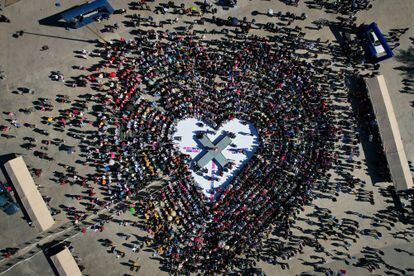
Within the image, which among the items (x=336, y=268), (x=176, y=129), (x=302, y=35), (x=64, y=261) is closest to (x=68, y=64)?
(x=176, y=129)

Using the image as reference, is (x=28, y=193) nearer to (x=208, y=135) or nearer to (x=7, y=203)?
(x=7, y=203)

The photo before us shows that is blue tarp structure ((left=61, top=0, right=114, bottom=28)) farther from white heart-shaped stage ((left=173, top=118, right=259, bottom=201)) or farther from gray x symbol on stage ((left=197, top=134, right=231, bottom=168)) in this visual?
gray x symbol on stage ((left=197, top=134, right=231, bottom=168))

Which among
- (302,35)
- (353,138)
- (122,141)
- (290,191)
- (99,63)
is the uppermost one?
(99,63)

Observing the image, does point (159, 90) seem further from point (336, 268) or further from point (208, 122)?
point (336, 268)

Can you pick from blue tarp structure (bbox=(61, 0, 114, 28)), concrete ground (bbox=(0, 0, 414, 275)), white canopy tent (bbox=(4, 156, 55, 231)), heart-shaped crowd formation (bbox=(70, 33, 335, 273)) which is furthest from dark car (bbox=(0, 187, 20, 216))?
blue tarp structure (bbox=(61, 0, 114, 28))

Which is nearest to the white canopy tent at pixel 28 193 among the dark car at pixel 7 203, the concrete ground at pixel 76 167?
the concrete ground at pixel 76 167

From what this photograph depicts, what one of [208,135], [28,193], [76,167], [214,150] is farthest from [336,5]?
[28,193]

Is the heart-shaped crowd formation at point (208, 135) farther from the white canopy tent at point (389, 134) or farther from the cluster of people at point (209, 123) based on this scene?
the white canopy tent at point (389, 134)
